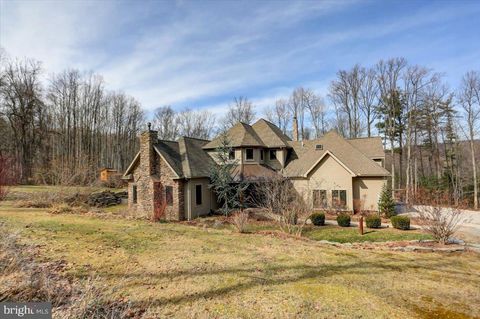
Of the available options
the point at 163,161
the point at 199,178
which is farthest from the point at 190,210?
the point at 163,161

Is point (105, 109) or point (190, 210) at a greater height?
point (105, 109)

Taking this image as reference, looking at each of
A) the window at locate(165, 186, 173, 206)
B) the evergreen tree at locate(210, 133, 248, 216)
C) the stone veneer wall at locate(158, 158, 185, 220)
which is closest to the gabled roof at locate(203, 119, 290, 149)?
the evergreen tree at locate(210, 133, 248, 216)

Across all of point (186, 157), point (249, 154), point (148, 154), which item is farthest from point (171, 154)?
point (249, 154)

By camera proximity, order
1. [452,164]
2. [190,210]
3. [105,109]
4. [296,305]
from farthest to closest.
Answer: [105,109] < [452,164] < [190,210] < [296,305]

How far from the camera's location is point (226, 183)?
20266 mm

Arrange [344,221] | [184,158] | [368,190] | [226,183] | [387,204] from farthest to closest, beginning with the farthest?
[368,190], [184,158], [226,183], [387,204], [344,221]

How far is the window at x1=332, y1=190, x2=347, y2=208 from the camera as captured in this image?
21.4 m

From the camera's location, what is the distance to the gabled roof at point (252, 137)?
79.1 ft

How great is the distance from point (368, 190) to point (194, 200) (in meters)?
13.9

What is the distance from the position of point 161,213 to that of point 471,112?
3360cm

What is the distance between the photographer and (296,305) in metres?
5.74

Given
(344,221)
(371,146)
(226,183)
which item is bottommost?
(344,221)

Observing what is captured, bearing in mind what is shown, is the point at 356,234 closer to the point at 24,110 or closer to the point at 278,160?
the point at 278,160

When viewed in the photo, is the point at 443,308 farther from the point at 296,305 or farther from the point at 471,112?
the point at 471,112
